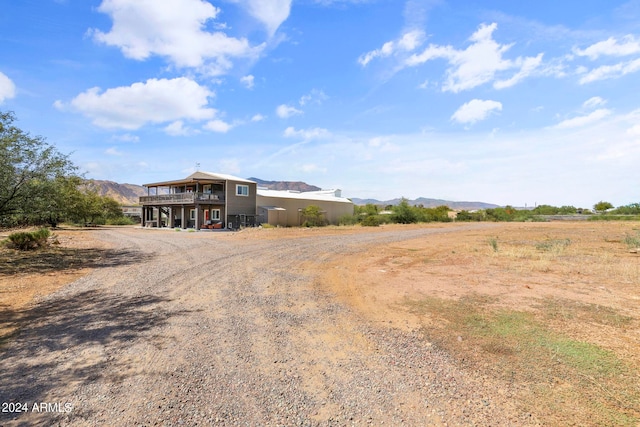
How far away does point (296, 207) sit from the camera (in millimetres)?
38500

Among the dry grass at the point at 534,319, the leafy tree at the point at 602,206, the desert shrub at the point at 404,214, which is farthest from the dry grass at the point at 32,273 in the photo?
the leafy tree at the point at 602,206

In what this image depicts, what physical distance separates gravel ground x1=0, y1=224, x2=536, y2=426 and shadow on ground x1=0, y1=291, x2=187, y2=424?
0.8 inches

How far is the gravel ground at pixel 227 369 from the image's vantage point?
2.97 m

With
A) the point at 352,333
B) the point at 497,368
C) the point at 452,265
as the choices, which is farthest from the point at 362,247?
the point at 497,368

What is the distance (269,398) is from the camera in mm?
3221

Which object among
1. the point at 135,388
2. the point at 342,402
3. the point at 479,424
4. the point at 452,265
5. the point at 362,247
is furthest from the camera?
the point at 362,247

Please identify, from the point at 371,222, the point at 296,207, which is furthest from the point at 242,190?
the point at 371,222

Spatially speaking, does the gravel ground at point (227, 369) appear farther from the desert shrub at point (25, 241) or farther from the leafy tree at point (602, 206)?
the leafy tree at point (602, 206)

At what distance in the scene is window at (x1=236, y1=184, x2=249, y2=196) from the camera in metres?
32.3

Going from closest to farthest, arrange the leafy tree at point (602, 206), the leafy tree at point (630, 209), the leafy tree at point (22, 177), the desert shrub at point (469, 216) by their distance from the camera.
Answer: the leafy tree at point (22, 177)
the leafy tree at point (630, 209)
the desert shrub at point (469, 216)
the leafy tree at point (602, 206)

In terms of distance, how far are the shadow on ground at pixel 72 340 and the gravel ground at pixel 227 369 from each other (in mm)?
20

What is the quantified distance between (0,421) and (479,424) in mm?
4309

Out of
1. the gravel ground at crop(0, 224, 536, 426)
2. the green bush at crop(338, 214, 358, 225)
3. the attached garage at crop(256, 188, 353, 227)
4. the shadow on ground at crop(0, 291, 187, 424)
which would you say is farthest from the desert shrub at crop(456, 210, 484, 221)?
the shadow on ground at crop(0, 291, 187, 424)

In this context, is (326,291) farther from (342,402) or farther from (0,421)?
(0,421)
